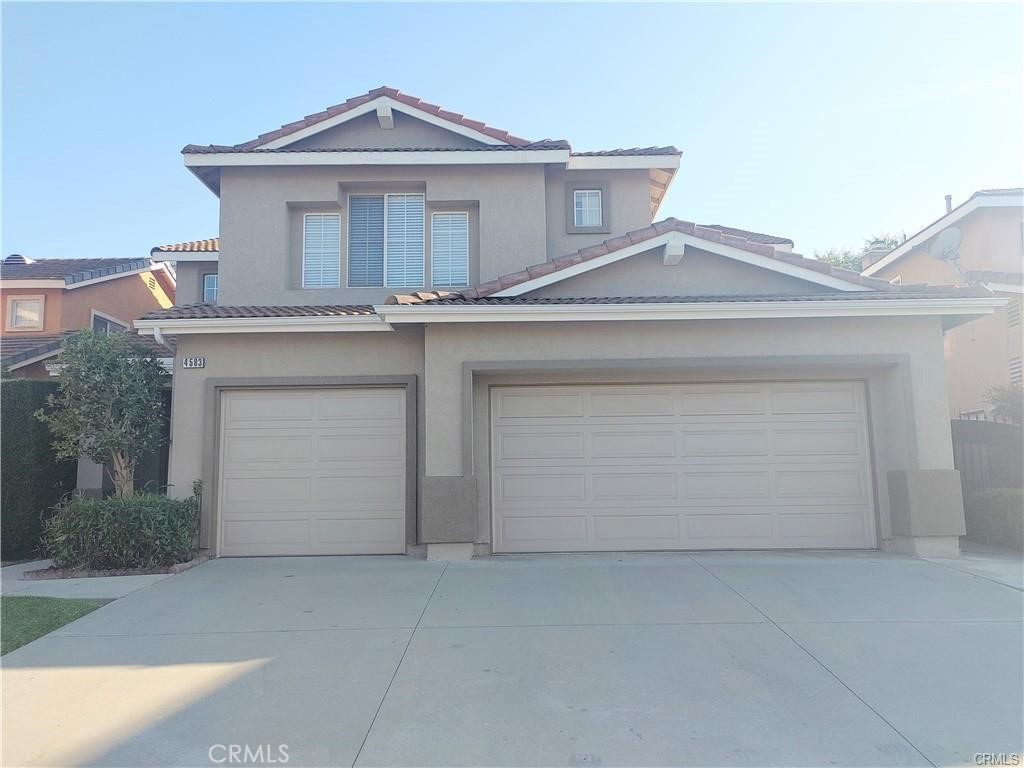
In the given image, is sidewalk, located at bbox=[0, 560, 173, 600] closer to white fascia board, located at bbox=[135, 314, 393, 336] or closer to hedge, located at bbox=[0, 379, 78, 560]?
hedge, located at bbox=[0, 379, 78, 560]

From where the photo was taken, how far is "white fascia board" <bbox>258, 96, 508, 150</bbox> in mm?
11625

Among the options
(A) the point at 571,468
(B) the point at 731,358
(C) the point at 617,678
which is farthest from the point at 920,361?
(C) the point at 617,678

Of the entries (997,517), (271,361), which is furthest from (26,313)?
(997,517)

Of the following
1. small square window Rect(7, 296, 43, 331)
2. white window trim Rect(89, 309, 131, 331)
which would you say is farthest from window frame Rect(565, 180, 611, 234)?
small square window Rect(7, 296, 43, 331)

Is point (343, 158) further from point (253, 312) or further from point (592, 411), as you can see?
point (592, 411)

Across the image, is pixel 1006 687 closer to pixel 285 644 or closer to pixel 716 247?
pixel 285 644

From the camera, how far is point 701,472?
9328mm

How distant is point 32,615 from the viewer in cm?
648

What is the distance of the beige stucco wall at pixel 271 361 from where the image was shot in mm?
9570

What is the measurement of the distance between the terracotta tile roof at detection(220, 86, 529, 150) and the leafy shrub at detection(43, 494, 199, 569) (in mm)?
6332

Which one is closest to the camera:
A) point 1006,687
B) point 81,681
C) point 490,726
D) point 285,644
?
point 490,726

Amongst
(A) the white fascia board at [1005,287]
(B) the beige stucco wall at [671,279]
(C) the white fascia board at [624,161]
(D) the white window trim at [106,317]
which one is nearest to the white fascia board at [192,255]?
(D) the white window trim at [106,317]

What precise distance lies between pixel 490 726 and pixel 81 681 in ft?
10.1

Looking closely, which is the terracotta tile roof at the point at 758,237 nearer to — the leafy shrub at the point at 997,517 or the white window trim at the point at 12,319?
the leafy shrub at the point at 997,517
